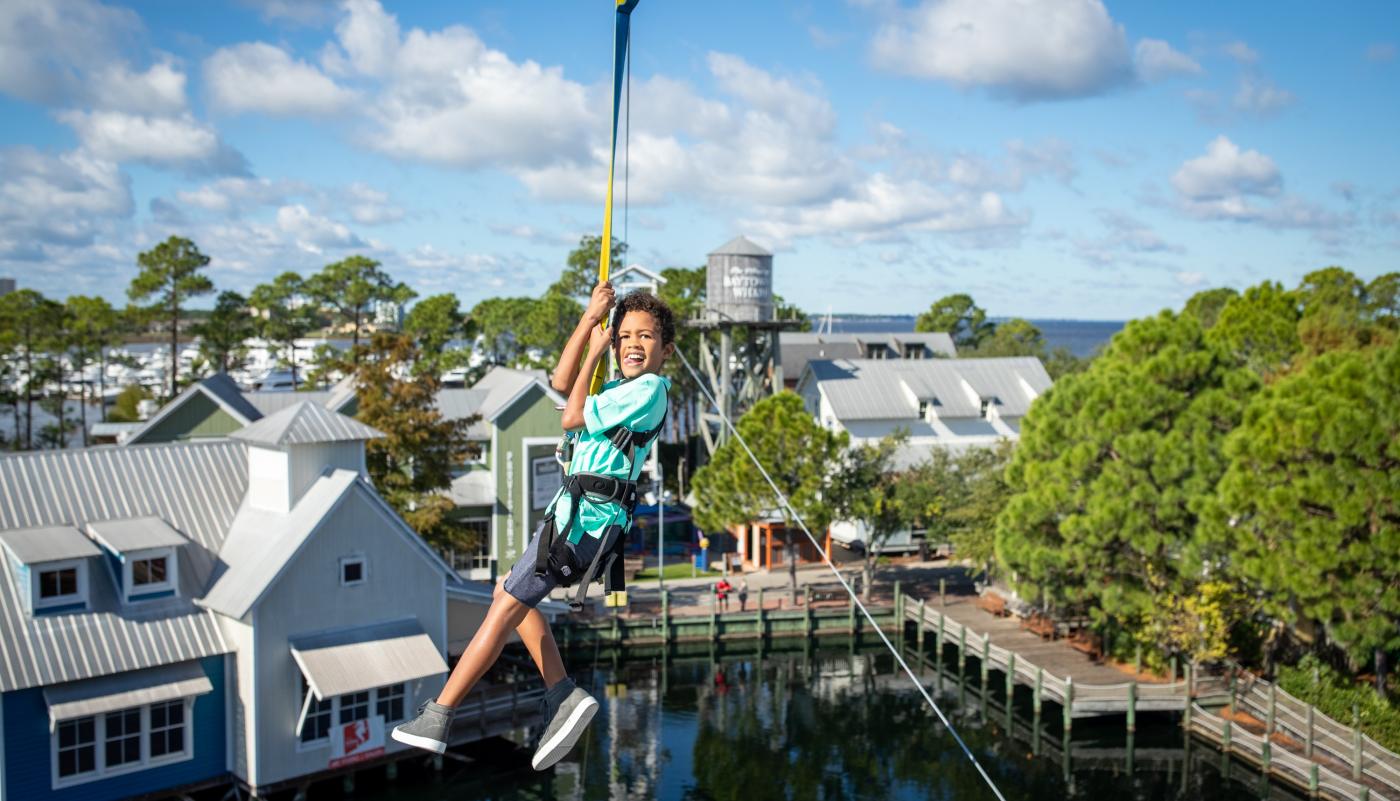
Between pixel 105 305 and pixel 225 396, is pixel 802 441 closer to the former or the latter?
pixel 225 396

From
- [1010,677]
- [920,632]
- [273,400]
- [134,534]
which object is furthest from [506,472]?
[134,534]

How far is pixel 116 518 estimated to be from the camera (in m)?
28.4

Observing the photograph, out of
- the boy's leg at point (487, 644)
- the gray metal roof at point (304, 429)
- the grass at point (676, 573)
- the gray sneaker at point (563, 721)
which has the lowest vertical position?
the grass at point (676, 573)

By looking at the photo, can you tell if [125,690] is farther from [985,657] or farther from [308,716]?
[985,657]

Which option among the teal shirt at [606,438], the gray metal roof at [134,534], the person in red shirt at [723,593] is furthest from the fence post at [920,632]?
the teal shirt at [606,438]

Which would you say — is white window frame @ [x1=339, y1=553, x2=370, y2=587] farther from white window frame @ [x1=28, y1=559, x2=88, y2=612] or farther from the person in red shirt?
the person in red shirt

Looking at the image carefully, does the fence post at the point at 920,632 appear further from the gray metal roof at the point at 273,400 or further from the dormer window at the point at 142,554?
A: the gray metal roof at the point at 273,400

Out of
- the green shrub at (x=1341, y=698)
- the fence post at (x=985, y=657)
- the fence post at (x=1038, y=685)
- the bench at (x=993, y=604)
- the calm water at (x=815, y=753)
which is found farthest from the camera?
the bench at (x=993, y=604)

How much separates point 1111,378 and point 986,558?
9.94 meters

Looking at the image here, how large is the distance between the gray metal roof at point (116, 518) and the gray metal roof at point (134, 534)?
67 cm

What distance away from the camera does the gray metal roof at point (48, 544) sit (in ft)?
84.0

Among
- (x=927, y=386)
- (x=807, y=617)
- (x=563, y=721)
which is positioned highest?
(x=927, y=386)

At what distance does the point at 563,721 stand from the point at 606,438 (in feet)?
5.42

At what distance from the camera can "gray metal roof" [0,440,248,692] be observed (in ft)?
83.6
